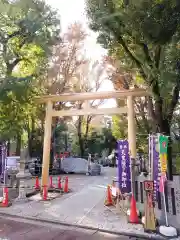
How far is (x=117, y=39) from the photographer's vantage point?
23.5 feet

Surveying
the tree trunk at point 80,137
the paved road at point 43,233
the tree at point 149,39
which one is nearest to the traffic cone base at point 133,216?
the paved road at point 43,233

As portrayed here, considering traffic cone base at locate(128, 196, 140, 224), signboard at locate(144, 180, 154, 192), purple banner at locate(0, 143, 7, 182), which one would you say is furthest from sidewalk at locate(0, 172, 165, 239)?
purple banner at locate(0, 143, 7, 182)

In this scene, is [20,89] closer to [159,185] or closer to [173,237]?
[159,185]

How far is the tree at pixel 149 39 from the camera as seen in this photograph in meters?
5.70

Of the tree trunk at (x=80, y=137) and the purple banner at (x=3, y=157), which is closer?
the purple banner at (x=3, y=157)

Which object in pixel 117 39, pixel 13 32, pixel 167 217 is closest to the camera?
pixel 167 217

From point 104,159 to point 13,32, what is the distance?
23391 millimetres

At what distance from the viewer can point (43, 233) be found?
493 cm

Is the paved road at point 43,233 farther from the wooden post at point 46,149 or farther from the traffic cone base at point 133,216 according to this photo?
the wooden post at point 46,149

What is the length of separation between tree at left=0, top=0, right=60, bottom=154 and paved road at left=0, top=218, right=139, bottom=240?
15.2ft

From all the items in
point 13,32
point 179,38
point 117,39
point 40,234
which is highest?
point 13,32

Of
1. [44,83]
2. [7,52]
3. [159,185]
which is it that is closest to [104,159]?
[44,83]

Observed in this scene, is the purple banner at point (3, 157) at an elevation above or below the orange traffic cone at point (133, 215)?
above

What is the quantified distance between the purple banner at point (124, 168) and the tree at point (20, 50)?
4327mm
